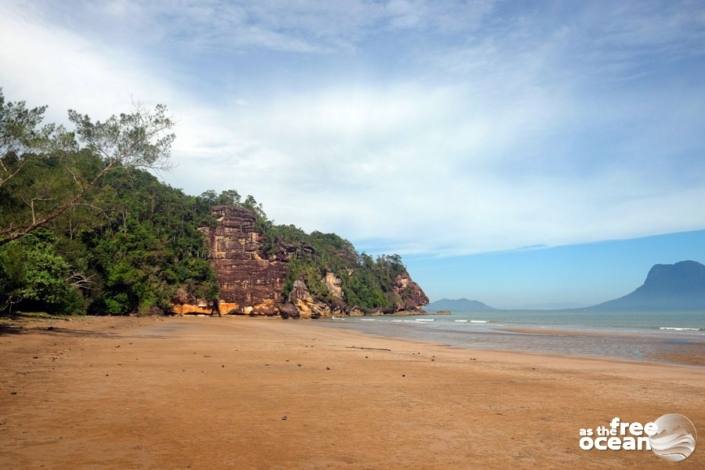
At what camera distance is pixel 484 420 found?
7.27 metres

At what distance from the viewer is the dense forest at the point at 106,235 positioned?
68.0 ft

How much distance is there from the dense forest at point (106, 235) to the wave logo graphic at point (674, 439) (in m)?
20.5

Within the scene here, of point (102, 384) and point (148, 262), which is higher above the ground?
point (148, 262)

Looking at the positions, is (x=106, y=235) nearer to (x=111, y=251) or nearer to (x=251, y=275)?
(x=111, y=251)

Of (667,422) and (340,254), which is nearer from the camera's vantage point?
(667,422)

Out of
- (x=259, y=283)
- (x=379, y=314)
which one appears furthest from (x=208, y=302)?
(x=379, y=314)

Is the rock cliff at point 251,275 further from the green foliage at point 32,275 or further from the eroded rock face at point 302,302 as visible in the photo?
the green foliage at point 32,275

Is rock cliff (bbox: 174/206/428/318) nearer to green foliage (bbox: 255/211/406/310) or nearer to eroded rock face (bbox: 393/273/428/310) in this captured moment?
green foliage (bbox: 255/211/406/310)

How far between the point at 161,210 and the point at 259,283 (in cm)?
2234

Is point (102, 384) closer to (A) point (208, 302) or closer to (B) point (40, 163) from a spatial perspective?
(B) point (40, 163)

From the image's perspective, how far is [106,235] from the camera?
202 ft
